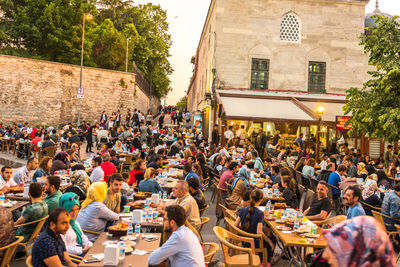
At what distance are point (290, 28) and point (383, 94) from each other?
12013mm

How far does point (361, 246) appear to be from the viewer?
1804 millimetres

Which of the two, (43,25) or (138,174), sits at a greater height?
(43,25)

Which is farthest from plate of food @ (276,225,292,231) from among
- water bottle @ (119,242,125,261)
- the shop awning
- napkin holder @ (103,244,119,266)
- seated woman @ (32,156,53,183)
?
the shop awning

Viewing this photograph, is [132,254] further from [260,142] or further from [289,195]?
[260,142]

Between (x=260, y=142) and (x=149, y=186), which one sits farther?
(x=260, y=142)

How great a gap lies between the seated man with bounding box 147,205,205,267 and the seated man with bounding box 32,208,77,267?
1023mm

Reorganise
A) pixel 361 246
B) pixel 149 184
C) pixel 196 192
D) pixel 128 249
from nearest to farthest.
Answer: pixel 361 246, pixel 128 249, pixel 196 192, pixel 149 184

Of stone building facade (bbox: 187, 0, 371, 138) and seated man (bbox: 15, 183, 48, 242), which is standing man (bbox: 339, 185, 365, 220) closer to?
seated man (bbox: 15, 183, 48, 242)

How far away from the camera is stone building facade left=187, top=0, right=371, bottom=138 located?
22.8 m

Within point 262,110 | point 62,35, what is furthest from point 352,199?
point 62,35

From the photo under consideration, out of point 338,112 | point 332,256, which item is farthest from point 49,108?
point 332,256

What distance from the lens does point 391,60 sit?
12.4 metres

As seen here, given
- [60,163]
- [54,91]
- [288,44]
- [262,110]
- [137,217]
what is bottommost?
[137,217]

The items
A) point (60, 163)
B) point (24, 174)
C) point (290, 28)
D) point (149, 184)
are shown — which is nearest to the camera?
point (149, 184)
